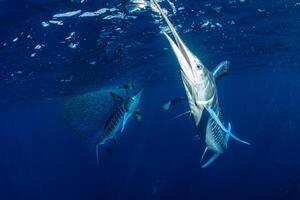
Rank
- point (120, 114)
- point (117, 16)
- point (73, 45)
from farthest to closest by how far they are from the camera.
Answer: point (73, 45) → point (117, 16) → point (120, 114)

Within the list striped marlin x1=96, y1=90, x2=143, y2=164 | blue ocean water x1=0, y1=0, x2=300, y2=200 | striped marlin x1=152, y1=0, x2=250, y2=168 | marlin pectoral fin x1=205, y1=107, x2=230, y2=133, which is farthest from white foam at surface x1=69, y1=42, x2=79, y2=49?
marlin pectoral fin x1=205, y1=107, x2=230, y2=133

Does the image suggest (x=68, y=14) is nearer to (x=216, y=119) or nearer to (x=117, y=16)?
(x=117, y=16)

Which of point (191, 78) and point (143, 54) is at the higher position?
point (191, 78)

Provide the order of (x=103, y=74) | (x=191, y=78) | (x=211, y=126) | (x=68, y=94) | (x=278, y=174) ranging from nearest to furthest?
1. (x=191, y=78)
2. (x=211, y=126)
3. (x=103, y=74)
4. (x=278, y=174)
5. (x=68, y=94)

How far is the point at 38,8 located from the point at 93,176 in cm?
4128

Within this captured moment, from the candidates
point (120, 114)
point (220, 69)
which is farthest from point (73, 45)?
point (220, 69)

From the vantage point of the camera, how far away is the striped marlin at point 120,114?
4.74 meters

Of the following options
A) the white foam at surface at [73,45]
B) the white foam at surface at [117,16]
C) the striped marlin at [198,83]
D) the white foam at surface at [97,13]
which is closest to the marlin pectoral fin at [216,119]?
the striped marlin at [198,83]

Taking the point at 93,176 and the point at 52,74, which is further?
the point at 93,176

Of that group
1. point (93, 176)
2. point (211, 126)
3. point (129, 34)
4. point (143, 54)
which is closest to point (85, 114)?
point (143, 54)

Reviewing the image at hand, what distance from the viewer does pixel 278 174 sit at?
3162 centimetres

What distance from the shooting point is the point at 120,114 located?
5.06 m

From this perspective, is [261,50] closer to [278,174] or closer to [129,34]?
[278,174]

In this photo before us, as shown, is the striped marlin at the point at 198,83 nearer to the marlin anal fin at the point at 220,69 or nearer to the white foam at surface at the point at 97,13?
the marlin anal fin at the point at 220,69
